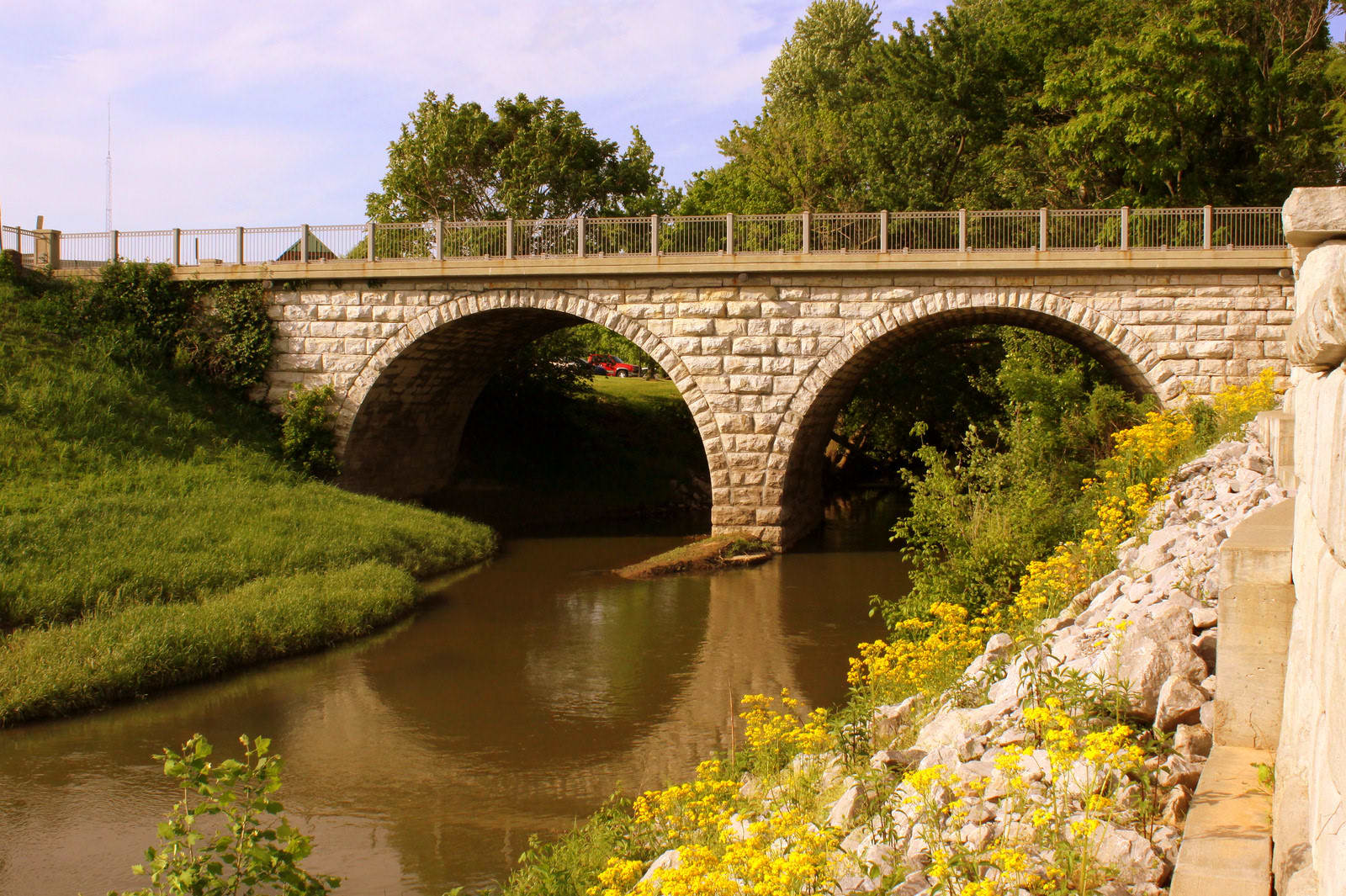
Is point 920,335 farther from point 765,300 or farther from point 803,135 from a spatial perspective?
point 803,135

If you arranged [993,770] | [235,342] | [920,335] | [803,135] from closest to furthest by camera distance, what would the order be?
[993,770]
[920,335]
[235,342]
[803,135]

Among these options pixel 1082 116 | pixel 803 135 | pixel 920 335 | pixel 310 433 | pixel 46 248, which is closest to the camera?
pixel 310 433

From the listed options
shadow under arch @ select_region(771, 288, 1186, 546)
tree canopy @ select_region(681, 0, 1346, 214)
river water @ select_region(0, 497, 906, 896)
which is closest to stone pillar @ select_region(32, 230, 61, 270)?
river water @ select_region(0, 497, 906, 896)

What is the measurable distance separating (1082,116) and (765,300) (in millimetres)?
11789

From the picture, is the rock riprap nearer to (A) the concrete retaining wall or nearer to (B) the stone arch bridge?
(A) the concrete retaining wall

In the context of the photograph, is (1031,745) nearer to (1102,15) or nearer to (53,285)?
(53,285)

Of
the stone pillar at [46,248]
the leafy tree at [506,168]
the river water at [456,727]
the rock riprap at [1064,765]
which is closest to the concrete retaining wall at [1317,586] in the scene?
the rock riprap at [1064,765]

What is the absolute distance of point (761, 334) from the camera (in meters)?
18.3

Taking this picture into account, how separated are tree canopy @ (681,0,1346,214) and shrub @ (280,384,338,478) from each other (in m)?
14.0

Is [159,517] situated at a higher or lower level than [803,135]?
lower

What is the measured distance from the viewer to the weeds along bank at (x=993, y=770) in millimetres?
3791

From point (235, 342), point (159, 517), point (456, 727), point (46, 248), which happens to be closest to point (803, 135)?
point (235, 342)

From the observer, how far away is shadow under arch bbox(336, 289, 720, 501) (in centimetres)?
1891

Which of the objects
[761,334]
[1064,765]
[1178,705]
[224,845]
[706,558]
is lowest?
[706,558]
